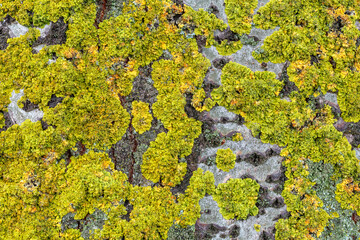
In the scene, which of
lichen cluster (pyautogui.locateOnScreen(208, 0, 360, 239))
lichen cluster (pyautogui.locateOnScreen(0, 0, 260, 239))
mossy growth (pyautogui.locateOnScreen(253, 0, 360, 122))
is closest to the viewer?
lichen cluster (pyautogui.locateOnScreen(0, 0, 260, 239))

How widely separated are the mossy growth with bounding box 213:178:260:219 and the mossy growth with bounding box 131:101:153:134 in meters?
0.89

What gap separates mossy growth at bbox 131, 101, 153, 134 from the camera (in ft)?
8.89

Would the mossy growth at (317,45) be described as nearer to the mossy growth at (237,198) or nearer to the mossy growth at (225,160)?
the mossy growth at (225,160)

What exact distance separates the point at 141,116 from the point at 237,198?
1.17 metres

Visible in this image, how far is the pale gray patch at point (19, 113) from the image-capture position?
2.67 meters

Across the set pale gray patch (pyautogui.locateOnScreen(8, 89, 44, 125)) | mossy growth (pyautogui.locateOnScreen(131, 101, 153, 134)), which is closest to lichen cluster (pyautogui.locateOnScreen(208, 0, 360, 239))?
mossy growth (pyautogui.locateOnScreen(131, 101, 153, 134))

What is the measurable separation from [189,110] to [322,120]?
1.28m

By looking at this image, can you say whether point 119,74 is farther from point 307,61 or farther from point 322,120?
point 322,120

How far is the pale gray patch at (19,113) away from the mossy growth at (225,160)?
5.59 ft

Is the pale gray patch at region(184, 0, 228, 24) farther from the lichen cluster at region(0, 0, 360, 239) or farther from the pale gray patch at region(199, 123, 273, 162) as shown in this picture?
the pale gray patch at region(199, 123, 273, 162)

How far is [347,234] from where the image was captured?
105 inches

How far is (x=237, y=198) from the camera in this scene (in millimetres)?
2621

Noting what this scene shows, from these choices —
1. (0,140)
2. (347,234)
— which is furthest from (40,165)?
(347,234)

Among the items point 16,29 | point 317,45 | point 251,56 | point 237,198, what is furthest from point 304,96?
point 16,29
